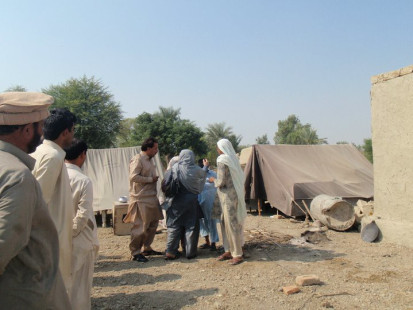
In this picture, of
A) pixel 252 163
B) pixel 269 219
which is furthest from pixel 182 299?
pixel 252 163

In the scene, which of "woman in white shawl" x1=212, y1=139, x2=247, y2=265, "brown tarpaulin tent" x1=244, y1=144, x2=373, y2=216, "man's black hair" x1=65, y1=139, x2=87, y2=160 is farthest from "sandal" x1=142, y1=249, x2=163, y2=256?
"brown tarpaulin tent" x1=244, y1=144, x2=373, y2=216

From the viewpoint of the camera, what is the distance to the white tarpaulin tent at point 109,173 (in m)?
8.93

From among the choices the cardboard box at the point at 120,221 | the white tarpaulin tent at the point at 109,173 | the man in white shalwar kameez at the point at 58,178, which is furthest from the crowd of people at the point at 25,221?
the white tarpaulin tent at the point at 109,173

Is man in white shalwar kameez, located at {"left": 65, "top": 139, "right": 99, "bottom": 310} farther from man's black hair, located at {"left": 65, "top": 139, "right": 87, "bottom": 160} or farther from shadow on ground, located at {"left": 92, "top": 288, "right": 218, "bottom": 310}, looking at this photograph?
shadow on ground, located at {"left": 92, "top": 288, "right": 218, "bottom": 310}

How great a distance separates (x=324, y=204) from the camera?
723 cm

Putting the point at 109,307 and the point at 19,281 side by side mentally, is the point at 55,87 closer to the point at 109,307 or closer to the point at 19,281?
the point at 109,307

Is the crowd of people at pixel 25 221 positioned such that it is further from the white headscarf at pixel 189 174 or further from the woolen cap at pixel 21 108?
the white headscarf at pixel 189 174

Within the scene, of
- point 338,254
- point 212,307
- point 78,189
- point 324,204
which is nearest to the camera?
point 78,189

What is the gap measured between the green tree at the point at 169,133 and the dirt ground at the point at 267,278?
2102 centimetres

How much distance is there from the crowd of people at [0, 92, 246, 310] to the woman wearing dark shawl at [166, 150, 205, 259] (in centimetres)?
2

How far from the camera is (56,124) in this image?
230 cm

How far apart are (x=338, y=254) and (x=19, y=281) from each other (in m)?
5.08

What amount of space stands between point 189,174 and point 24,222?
419 cm

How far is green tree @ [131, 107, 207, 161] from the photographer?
2720cm
